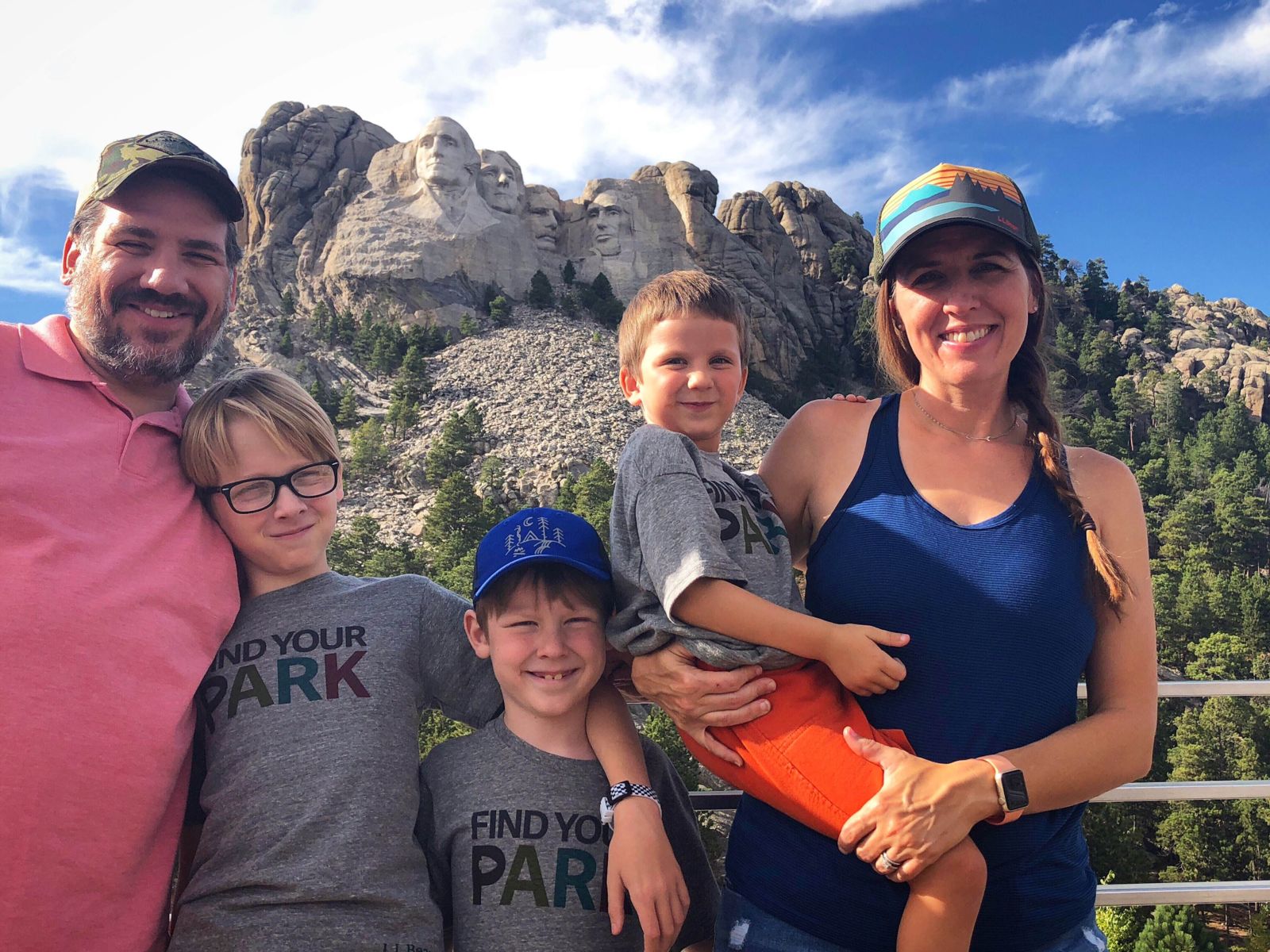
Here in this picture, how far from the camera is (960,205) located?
6.07 ft

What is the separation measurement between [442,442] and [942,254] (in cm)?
4484

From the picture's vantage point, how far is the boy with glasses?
1738mm

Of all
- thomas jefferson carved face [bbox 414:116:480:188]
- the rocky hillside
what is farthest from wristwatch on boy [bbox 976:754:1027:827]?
thomas jefferson carved face [bbox 414:116:480:188]

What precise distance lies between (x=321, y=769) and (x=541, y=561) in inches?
24.4

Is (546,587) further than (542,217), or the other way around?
(542,217)

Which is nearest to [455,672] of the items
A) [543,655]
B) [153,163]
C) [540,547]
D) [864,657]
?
[543,655]

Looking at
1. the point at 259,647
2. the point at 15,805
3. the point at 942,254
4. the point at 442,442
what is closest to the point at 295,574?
the point at 259,647

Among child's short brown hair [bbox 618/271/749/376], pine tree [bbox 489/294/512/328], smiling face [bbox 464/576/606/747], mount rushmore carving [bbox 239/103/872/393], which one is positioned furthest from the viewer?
mount rushmore carving [bbox 239/103/872/393]

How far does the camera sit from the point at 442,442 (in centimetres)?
4550

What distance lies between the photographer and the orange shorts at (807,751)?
1.70 metres

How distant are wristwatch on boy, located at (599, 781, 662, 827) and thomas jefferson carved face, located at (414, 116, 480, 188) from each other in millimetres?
64664

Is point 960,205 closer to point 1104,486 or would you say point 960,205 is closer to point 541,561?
point 1104,486

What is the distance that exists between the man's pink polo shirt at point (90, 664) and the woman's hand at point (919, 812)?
1354 millimetres

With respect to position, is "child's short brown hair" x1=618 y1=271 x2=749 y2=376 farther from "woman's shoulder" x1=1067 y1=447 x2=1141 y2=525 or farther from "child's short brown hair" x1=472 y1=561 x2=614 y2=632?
"woman's shoulder" x1=1067 y1=447 x2=1141 y2=525
